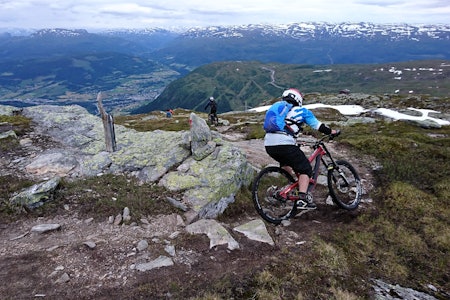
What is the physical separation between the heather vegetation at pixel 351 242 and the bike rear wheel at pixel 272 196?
2.51ft

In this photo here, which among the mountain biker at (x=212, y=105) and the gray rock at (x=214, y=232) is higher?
the gray rock at (x=214, y=232)

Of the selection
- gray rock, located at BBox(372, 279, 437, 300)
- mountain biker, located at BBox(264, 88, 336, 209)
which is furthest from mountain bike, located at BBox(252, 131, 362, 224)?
gray rock, located at BBox(372, 279, 437, 300)

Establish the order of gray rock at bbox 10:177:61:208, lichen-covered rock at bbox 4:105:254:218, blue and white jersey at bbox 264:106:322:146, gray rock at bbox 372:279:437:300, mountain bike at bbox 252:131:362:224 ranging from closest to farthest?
gray rock at bbox 372:279:437:300, blue and white jersey at bbox 264:106:322:146, mountain bike at bbox 252:131:362:224, gray rock at bbox 10:177:61:208, lichen-covered rock at bbox 4:105:254:218

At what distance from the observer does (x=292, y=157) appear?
11.4 metres

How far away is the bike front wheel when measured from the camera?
13070mm

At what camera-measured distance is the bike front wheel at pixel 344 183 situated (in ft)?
42.9

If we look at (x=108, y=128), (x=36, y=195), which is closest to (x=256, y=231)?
(x=36, y=195)

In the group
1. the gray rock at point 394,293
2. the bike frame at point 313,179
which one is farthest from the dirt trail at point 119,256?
the gray rock at point 394,293

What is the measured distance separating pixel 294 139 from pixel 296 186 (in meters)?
1.90

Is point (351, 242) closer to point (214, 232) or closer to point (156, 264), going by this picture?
point (214, 232)

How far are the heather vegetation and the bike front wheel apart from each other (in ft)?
2.14

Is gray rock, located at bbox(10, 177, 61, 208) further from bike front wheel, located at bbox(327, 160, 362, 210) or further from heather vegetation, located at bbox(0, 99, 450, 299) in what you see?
bike front wheel, located at bbox(327, 160, 362, 210)

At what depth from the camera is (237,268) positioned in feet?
30.7

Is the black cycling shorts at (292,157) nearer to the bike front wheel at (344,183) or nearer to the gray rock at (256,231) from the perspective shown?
the bike front wheel at (344,183)
